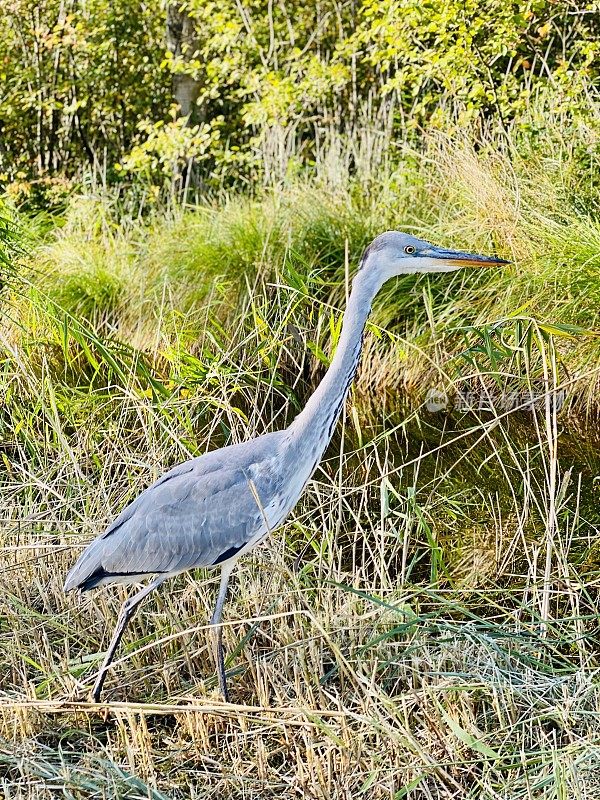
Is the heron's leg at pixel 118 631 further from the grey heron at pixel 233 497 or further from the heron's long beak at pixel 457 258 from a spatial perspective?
the heron's long beak at pixel 457 258

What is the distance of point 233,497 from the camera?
342cm

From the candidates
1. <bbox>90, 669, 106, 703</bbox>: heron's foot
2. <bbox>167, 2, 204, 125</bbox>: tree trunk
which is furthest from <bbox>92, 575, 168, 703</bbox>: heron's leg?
<bbox>167, 2, 204, 125</bbox>: tree trunk

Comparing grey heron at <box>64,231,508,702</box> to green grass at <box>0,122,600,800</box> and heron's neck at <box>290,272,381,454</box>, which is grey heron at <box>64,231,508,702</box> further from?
green grass at <box>0,122,600,800</box>

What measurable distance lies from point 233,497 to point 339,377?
0.51 m

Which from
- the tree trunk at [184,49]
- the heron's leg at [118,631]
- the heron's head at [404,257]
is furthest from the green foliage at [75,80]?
the heron's leg at [118,631]

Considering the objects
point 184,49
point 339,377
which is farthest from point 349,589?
point 184,49

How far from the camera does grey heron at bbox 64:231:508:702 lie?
3412 mm

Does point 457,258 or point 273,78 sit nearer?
point 457,258

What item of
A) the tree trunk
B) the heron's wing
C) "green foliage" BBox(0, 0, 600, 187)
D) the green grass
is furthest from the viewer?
the tree trunk

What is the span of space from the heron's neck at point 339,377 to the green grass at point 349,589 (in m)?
0.35

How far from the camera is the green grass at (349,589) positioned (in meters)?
3.01

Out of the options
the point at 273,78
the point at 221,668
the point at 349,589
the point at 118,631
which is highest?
the point at 273,78

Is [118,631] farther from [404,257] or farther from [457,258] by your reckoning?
[457,258]

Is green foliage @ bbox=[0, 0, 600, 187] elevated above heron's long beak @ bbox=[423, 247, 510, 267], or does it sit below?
below
